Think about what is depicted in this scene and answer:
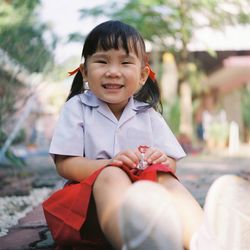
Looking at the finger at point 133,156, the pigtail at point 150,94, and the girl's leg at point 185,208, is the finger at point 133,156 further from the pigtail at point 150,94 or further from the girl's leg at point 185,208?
the pigtail at point 150,94

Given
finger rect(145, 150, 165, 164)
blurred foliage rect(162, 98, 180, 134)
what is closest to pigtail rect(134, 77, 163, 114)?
finger rect(145, 150, 165, 164)

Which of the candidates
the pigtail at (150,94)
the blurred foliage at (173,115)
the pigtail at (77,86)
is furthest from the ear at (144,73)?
the blurred foliage at (173,115)

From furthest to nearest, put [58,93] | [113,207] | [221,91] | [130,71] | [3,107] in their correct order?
1. [221,91]
2. [58,93]
3. [3,107]
4. [130,71]
5. [113,207]

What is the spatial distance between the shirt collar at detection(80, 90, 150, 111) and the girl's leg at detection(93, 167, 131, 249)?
396 mm

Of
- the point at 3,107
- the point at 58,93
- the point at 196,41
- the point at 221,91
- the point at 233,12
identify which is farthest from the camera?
the point at 221,91

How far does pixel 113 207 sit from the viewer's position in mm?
1020

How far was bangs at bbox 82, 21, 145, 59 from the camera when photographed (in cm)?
144

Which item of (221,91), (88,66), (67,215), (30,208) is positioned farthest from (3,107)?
(221,91)

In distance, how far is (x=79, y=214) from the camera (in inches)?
49.1

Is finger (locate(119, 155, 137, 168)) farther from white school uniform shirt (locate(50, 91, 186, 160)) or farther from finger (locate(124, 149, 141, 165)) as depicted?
white school uniform shirt (locate(50, 91, 186, 160))

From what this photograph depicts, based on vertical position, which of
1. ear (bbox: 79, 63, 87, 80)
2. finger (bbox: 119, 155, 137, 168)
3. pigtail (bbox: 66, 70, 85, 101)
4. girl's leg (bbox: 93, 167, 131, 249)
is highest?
ear (bbox: 79, 63, 87, 80)

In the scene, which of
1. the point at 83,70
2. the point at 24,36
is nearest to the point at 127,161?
the point at 83,70

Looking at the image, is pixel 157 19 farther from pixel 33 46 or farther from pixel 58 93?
pixel 33 46

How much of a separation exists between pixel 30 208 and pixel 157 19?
265 inches
